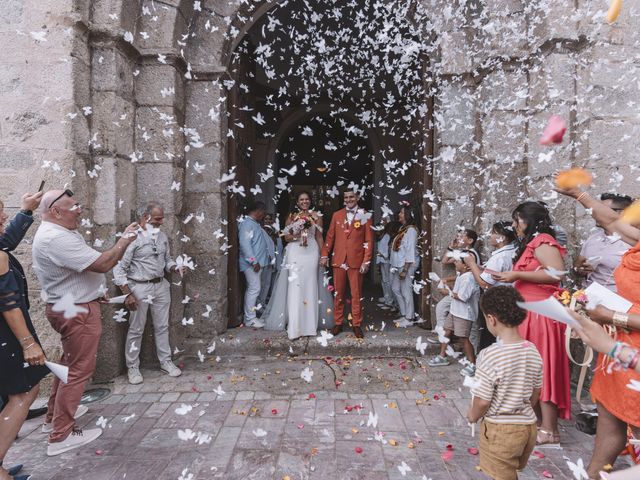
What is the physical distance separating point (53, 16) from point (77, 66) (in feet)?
1.65

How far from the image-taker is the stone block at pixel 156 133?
4.85 m

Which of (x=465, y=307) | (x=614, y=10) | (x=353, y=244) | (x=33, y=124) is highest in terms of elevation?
(x=614, y=10)

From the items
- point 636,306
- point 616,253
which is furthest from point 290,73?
point 636,306

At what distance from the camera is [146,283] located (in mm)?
4402

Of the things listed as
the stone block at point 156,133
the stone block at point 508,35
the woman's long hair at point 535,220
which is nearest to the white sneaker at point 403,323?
the woman's long hair at point 535,220

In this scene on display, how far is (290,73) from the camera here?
9875mm

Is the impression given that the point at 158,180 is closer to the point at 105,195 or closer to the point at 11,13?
the point at 105,195

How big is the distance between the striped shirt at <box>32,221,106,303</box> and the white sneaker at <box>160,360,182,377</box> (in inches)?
60.6

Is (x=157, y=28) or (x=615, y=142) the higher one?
(x=157, y=28)

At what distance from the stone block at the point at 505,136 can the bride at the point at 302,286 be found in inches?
92.4

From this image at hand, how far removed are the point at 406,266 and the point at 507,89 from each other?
2.72m

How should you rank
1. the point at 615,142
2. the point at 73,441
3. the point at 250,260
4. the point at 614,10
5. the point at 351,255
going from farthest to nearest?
1. the point at 250,260
2. the point at 351,255
3. the point at 615,142
4. the point at 614,10
5. the point at 73,441

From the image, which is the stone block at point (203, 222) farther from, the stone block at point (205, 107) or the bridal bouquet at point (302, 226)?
the bridal bouquet at point (302, 226)

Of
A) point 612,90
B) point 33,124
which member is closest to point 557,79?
point 612,90
